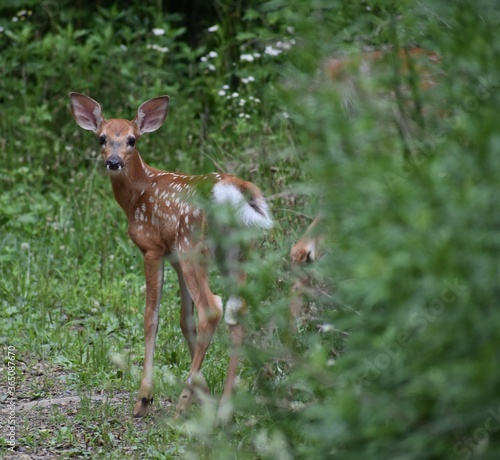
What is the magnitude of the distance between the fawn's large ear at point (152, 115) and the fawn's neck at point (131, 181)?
0.33 m

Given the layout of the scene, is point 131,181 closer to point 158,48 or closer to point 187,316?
point 187,316

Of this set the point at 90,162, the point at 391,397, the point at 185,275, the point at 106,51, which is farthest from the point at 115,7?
the point at 391,397

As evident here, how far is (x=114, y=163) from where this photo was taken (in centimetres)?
550

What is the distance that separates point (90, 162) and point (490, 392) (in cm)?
642

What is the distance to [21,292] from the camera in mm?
6480

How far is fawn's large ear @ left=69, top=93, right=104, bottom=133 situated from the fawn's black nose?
1.59ft

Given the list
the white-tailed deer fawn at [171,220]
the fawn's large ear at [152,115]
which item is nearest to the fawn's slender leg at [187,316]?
the white-tailed deer fawn at [171,220]

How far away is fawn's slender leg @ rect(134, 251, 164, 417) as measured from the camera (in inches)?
197

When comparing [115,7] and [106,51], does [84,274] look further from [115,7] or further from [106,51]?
[115,7]

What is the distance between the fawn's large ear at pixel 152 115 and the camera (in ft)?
19.8

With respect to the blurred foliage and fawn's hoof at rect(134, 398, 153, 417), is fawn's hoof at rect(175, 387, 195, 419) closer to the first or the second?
fawn's hoof at rect(134, 398, 153, 417)

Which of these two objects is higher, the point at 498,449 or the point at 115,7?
the point at 498,449

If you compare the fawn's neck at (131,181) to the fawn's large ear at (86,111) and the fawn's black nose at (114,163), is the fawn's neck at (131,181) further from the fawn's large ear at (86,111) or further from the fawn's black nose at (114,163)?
the fawn's large ear at (86,111)

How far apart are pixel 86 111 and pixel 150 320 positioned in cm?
142
